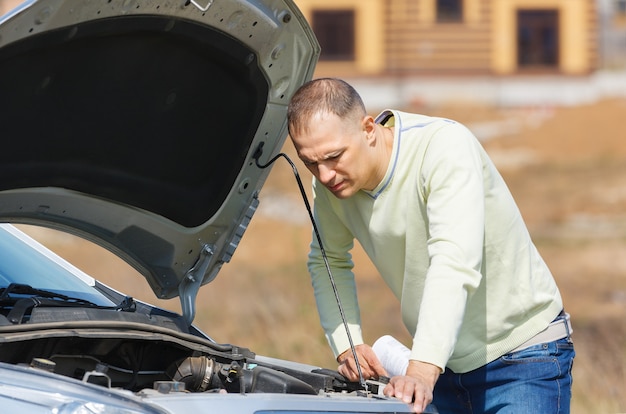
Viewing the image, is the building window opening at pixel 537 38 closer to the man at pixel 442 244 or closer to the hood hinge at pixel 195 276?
the hood hinge at pixel 195 276

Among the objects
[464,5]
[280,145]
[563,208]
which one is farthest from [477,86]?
[280,145]

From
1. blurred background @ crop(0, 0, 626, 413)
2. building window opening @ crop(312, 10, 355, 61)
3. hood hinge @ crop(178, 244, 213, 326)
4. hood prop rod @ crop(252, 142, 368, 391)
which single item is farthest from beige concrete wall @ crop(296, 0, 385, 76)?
hood prop rod @ crop(252, 142, 368, 391)

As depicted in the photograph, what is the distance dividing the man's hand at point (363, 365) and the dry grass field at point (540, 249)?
3.18 m

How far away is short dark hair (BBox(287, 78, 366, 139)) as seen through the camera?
3.26 metres

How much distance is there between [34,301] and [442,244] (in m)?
1.22

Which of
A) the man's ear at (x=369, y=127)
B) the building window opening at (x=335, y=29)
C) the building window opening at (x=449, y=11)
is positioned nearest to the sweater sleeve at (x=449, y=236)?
the man's ear at (x=369, y=127)

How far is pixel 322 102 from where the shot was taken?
10.7 feet

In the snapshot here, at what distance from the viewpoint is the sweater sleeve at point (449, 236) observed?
3.03 metres

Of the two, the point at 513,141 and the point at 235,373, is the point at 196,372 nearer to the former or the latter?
the point at 235,373

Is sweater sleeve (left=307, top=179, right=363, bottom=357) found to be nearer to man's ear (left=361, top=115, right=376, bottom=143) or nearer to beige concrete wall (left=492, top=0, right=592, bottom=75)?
man's ear (left=361, top=115, right=376, bottom=143)

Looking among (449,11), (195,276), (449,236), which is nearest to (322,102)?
(449,236)

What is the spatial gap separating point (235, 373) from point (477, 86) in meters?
26.9

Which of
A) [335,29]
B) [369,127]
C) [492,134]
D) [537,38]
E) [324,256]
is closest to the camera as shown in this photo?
[369,127]

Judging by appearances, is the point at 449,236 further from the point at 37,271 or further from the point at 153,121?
the point at 37,271
